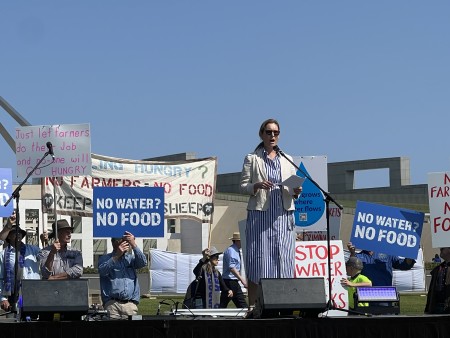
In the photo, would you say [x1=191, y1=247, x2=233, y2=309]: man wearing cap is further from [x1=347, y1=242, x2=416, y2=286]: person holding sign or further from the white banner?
the white banner

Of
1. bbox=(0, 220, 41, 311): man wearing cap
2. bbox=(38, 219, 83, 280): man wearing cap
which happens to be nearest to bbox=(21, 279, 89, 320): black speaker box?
bbox=(38, 219, 83, 280): man wearing cap

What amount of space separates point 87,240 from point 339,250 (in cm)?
3545

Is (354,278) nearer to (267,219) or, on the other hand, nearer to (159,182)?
(267,219)

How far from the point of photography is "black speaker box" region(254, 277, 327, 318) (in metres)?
8.97

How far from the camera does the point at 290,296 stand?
9008mm

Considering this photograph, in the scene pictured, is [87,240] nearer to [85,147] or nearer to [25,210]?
[25,210]

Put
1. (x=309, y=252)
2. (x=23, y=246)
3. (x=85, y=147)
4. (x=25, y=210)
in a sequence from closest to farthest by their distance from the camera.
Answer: (x=23, y=246) → (x=309, y=252) → (x=85, y=147) → (x=25, y=210)

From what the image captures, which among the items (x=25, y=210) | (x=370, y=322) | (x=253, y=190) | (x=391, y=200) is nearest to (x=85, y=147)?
(x=253, y=190)

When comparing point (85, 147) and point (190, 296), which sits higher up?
point (85, 147)

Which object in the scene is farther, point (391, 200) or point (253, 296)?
point (391, 200)

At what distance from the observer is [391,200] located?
192 ft

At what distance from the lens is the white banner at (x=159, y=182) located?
2077cm

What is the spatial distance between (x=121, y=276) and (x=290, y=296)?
10.1 feet

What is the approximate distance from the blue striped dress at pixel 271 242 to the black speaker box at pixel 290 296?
1.44 metres
